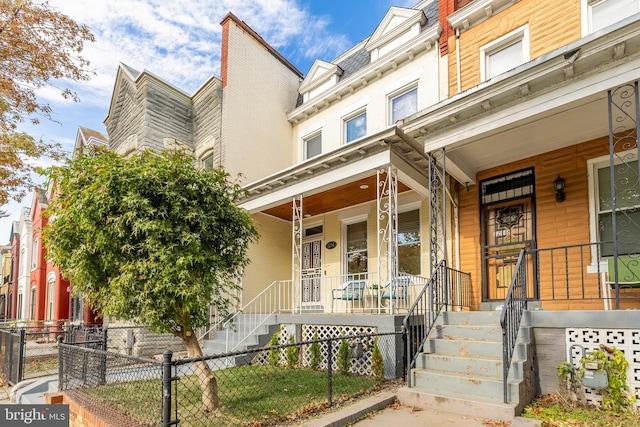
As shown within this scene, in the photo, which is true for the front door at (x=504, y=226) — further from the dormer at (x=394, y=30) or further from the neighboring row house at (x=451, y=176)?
the dormer at (x=394, y=30)

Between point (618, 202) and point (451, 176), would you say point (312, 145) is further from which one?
point (618, 202)

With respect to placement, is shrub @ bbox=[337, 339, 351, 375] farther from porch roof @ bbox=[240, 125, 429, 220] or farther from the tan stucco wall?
the tan stucco wall

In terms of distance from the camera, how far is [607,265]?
6.41 meters

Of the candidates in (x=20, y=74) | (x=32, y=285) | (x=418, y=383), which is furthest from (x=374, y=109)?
(x=32, y=285)

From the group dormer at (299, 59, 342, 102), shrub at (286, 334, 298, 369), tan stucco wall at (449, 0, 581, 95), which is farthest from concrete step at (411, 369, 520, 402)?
dormer at (299, 59, 342, 102)

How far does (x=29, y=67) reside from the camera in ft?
36.7

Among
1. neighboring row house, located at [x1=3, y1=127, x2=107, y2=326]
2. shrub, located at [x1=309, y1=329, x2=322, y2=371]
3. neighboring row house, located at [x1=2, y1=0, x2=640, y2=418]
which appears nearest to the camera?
neighboring row house, located at [x1=2, y1=0, x2=640, y2=418]

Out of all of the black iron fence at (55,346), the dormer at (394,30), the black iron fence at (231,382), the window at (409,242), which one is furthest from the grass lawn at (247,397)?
the dormer at (394,30)

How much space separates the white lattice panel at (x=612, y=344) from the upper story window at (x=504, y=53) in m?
5.57

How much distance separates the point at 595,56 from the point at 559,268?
3.61m

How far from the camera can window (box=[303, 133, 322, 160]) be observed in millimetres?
12367

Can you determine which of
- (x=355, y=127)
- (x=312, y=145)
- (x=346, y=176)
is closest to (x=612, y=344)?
(x=346, y=176)

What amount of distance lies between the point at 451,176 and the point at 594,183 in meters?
2.45

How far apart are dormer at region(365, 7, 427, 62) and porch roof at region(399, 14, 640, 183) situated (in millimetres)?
4278
